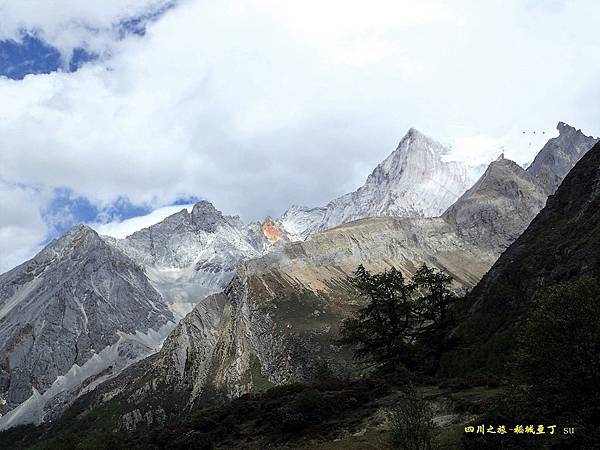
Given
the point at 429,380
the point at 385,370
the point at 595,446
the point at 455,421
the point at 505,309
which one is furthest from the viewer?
the point at 505,309

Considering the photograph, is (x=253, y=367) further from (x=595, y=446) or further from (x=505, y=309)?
(x=595, y=446)

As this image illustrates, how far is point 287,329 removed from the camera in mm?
191500

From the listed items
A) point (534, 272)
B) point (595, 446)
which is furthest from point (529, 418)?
point (534, 272)

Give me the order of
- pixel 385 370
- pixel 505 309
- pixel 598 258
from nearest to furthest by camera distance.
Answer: pixel 385 370 → pixel 598 258 → pixel 505 309

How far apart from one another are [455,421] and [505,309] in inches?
1959

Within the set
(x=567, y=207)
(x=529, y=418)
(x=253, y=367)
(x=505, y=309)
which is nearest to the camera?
(x=529, y=418)

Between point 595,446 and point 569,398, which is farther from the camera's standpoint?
point 569,398

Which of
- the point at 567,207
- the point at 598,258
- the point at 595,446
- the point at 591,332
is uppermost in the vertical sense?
the point at 567,207

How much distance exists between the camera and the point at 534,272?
8462 cm

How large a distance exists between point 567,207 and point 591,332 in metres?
97.9

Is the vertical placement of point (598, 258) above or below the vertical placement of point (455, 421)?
above

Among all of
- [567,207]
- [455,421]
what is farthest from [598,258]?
[567,207]

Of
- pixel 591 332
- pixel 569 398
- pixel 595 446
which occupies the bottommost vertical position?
pixel 595 446

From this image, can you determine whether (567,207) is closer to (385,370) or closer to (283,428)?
(385,370)
